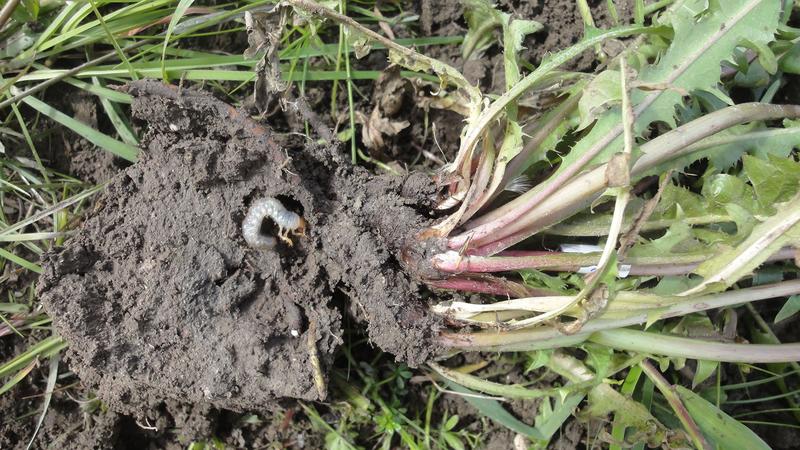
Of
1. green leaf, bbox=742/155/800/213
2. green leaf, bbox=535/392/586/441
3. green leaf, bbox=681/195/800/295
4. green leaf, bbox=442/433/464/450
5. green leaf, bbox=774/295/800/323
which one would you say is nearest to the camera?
green leaf, bbox=681/195/800/295

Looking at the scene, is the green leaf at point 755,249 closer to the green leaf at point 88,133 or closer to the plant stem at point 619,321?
the plant stem at point 619,321

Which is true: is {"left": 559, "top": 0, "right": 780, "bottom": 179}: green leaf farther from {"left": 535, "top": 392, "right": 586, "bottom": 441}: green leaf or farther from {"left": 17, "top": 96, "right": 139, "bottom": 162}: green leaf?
{"left": 17, "top": 96, "right": 139, "bottom": 162}: green leaf

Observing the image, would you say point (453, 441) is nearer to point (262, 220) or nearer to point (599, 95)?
point (262, 220)

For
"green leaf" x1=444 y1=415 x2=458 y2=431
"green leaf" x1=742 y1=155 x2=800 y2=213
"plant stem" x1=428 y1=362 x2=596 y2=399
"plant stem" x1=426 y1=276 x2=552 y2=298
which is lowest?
"green leaf" x1=444 y1=415 x2=458 y2=431

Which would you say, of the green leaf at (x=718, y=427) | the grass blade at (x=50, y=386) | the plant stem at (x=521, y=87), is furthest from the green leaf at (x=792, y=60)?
the grass blade at (x=50, y=386)

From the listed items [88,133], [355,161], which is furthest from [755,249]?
[88,133]

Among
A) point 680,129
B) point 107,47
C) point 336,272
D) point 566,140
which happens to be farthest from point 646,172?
point 107,47

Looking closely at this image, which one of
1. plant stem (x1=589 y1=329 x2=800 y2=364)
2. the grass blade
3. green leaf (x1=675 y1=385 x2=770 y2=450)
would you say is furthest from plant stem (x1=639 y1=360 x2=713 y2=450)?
the grass blade

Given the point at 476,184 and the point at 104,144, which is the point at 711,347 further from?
the point at 104,144
